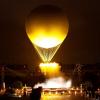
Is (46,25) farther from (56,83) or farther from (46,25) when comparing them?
(56,83)

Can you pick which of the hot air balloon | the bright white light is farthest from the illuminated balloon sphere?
the bright white light

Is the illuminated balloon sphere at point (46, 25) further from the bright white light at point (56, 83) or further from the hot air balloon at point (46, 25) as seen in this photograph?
the bright white light at point (56, 83)

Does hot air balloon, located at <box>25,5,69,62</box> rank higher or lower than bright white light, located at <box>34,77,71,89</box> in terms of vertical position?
higher

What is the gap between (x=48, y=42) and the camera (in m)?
18.2

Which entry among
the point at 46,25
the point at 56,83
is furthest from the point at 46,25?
the point at 56,83

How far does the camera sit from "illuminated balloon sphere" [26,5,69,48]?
17.6 meters

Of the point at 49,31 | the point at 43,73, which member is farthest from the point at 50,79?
the point at 49,31

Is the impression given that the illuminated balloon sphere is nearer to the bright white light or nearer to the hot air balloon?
the hot air balloon

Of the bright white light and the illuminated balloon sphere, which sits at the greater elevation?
the illuminated balloon sphere

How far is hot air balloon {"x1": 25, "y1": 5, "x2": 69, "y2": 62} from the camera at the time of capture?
17609 millimetres

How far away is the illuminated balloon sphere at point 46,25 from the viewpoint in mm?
17609

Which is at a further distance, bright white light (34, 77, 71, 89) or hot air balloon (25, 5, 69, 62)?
bright white light (34, 77, 71, 89)

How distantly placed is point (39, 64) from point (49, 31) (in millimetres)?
4497

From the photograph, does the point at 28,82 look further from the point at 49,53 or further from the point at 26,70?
the point at 26,70
